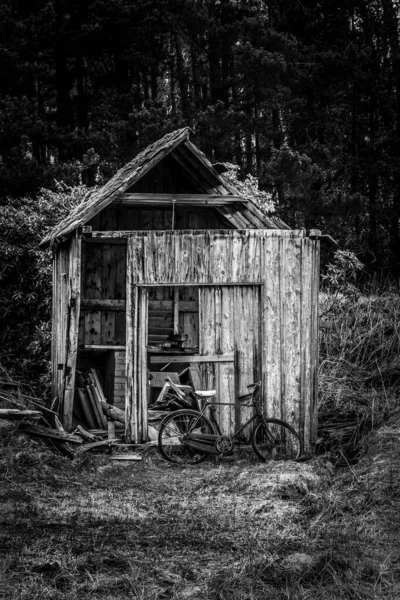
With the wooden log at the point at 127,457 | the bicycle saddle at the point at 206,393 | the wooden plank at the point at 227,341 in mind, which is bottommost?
the wooden log at the point at 127,457

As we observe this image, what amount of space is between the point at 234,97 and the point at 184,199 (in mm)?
13632

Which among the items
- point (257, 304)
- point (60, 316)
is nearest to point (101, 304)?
point (60, 316)

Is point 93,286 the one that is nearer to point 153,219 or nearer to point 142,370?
point 153,219

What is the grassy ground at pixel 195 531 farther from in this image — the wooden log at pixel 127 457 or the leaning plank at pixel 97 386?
the leaning plank at pixel 97 386

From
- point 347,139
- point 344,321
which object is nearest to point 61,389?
point 344,321

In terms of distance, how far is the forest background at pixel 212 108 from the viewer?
75.3 feet

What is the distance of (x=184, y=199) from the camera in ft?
46.4

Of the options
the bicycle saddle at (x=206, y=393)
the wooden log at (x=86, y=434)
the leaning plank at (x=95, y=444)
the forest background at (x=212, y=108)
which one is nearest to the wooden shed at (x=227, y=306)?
the wooden log at (x=86, y=434)

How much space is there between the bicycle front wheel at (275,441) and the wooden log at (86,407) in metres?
3.07

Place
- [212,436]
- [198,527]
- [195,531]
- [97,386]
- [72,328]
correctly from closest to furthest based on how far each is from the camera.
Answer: [195,531] < [198,527] < [212,436] < [72,328] < [97,386]

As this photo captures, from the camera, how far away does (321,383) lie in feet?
54.2

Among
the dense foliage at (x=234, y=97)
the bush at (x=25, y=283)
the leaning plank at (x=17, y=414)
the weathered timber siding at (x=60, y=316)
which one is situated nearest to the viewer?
the leaning plank at (x=17, y=414)

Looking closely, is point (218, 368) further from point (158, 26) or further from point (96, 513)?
point (158, 26)

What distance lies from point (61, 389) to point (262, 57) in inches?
559
